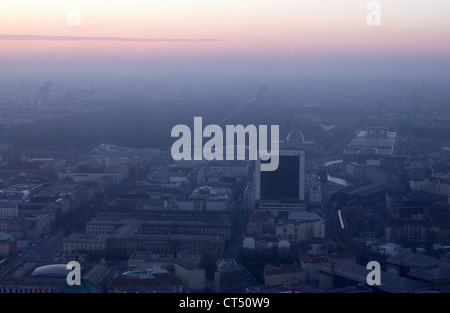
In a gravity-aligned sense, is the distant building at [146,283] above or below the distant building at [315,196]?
below

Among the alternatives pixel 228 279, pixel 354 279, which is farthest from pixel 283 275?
pixel 354 279

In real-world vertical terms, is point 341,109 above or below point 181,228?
above

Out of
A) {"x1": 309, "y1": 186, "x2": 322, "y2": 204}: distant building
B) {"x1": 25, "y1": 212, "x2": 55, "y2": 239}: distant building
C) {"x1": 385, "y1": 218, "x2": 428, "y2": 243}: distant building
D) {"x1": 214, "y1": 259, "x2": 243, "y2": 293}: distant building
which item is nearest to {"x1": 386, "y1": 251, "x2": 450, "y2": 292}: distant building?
{"x1": 385, "y1": 218, "x2": 428, "y2": 243}: distant building

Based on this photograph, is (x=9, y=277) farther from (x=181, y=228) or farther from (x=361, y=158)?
(x=361, y=158)

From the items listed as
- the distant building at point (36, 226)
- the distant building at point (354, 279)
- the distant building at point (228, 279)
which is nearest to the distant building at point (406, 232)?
the distant building at point (354, 279)

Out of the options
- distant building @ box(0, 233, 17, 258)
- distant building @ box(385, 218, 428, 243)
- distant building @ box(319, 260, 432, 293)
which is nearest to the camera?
distant building @ box(319, 260, 432, 293)

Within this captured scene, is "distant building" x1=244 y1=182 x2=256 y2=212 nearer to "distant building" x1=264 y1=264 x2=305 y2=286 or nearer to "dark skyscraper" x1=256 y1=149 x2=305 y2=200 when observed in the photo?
"dark skyscraper" x1=256 y1=149 x2=305 y2=200

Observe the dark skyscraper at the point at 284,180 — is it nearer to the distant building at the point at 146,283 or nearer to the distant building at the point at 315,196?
the distant building at the point at 315,196
